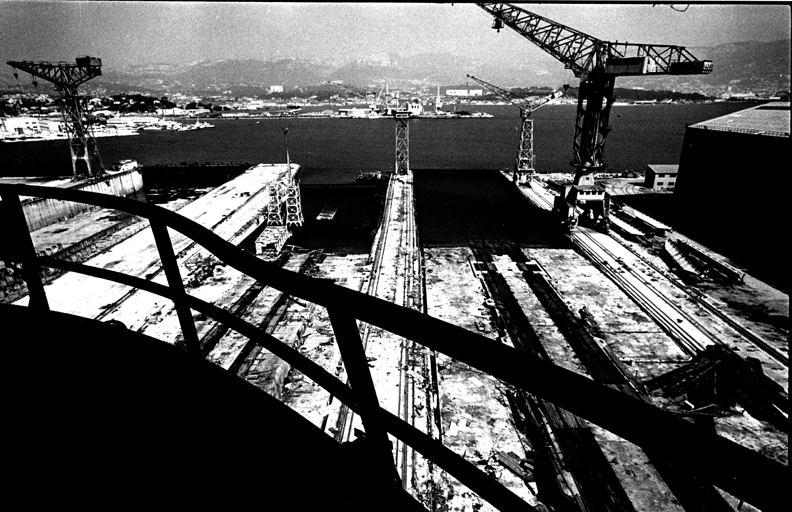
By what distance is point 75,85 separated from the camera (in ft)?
101

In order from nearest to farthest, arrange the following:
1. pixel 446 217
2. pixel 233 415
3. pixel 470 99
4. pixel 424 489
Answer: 1. pixel 233 415
2. pixel 424 489
3. pixel 446 217
4. pixel 470 99

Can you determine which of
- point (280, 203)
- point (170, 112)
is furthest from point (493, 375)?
point (170, 112)

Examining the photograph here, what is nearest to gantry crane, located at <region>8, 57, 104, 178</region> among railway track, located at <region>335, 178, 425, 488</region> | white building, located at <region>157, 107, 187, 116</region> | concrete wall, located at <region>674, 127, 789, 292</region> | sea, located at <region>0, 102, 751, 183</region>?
sea, located at <region>0, 102, 751, 183</region>

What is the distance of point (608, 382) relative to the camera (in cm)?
1167

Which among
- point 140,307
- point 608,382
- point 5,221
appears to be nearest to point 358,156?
point 140,307

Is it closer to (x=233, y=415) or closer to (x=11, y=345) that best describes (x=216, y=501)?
(x=233, y=415)

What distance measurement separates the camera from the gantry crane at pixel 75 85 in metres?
29.7

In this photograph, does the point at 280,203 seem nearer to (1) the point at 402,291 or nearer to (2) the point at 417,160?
(1) the point at 402,291

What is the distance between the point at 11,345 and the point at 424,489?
8035 mm

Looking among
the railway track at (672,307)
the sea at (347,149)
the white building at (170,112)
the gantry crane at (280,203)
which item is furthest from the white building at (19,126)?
the railway track at (672,307)

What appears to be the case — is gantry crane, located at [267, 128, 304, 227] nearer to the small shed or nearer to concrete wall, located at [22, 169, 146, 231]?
concrete wall, located at [22, 169, 146, 231]

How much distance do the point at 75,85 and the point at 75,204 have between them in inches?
340

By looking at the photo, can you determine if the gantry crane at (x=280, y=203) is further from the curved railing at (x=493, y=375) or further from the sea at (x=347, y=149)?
the curved railing at (x=493, y=375)

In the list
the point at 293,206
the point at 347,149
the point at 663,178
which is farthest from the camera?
the point at 347,149
